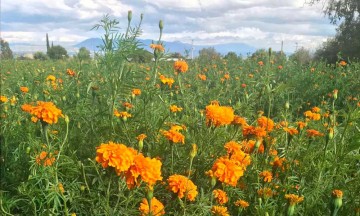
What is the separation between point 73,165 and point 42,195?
194mm

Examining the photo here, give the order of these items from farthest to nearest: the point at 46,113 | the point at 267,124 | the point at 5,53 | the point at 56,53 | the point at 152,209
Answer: the point at 56,53
the point at 5,53
the point at 267,124
the point at 46,113
the point at 152,209

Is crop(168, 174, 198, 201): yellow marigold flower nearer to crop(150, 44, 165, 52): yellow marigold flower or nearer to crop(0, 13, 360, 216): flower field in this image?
crop(0, 13, 360, 216): flower field

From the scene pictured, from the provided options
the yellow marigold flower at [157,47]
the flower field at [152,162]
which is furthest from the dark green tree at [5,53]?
the flower field at [152,162]

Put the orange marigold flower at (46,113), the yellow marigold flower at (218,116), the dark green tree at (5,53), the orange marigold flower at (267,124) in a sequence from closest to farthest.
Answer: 1. the orange marigold flower at (46,113)
2. the yellow marigold flower at (218,116)
3. the orange marigold flower at (267,124)
4. the dark green tree at (5,53)

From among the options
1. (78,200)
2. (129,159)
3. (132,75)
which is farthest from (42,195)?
(132,75)

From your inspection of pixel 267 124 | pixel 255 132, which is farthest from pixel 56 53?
pixel 255 132

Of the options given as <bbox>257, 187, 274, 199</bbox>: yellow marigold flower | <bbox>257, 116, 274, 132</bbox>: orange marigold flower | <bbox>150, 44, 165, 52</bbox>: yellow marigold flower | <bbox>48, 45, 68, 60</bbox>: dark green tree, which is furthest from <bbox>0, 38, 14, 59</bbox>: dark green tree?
<bbox>257, 187, 274, 199</bbox>: yellow marigold flower

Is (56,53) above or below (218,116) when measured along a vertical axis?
above

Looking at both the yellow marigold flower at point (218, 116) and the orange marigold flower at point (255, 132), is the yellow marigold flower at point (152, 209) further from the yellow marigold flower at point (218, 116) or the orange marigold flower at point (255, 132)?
the orange marigold flower at point (255, 132)

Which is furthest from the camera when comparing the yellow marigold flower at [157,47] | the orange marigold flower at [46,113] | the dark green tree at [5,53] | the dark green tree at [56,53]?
the dark green tree at [56,53]

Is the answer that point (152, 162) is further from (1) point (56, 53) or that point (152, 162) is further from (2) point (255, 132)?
(1) point (56, 53)

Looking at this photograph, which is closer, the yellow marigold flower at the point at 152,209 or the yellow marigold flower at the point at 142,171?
the yellow marigold flower at the point at 142,171

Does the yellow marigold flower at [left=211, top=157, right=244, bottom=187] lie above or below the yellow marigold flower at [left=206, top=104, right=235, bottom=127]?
below

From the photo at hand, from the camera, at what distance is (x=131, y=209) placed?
63.0 inches
